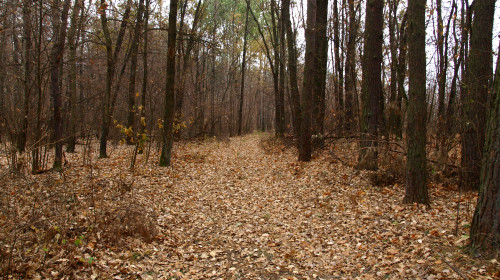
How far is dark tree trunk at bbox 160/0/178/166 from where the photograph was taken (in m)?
9.51

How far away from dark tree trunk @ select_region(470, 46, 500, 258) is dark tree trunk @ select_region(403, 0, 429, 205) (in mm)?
1819

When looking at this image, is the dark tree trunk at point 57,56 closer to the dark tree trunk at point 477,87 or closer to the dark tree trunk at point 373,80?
the dark tree trunk at point 373,80

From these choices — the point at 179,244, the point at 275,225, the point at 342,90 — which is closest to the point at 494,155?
the point at 275,225

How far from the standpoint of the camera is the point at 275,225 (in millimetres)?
5762

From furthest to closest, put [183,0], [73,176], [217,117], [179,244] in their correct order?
[217,117] < [183,0] < [73,176] < [179,244]

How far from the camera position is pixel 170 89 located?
9680 millimetres

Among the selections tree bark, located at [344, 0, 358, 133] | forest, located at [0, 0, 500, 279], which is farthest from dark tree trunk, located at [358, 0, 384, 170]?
tree bark, located at [344, 0, 358, 133]

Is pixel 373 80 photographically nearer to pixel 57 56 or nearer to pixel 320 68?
pixel 320 68

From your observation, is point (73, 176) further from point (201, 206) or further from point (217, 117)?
point (217, 117)

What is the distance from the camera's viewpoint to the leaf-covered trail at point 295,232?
4.08m

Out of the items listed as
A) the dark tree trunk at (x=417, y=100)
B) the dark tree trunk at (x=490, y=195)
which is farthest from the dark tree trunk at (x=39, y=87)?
the dark tree trunk at (x=490, y=195)

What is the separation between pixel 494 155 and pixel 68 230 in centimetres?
564

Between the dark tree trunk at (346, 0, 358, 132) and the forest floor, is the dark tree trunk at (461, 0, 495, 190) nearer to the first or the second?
the forest floor

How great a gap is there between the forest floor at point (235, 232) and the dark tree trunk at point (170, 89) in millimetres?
1946
